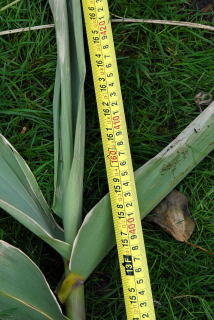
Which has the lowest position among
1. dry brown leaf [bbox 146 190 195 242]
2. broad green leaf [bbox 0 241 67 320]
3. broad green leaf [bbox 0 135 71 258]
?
dry brown leaf [bbox 146 190 195 242]

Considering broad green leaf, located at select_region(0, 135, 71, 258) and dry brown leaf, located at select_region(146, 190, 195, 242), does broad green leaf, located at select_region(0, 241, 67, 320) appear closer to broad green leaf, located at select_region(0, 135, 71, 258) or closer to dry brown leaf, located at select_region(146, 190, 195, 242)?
broad green leaf, located at select_region(0, 135, 71, 258)

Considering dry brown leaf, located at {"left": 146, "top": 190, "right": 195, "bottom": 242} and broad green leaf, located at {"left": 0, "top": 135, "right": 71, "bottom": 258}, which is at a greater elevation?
broad green leaf, located at {"left": 0, "top": 135, "right": 71, "bottom": 258}

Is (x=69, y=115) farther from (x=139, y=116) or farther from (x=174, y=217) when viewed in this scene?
(x=174, y=217)

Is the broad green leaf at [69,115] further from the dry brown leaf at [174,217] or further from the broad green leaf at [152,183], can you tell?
the dry brown leaf at [174,217]

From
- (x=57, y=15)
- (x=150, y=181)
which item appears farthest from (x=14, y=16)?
(x=150, y=181)

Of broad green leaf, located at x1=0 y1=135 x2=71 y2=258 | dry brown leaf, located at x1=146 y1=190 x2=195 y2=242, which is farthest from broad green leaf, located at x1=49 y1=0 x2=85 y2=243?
dry brown leaf, located at x1=146 y1=190 x2=195 y2=242

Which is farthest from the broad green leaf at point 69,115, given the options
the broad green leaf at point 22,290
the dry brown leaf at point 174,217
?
the dry brown leaf at point 174,217

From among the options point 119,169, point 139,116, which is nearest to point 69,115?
point 119,169

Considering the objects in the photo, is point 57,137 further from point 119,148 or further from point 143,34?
point 143,34
